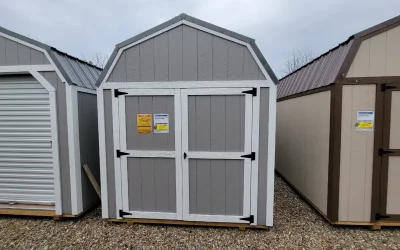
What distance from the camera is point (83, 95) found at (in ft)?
10.7

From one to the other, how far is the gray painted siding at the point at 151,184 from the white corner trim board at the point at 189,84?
3.37 feet

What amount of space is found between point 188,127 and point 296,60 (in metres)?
15.6

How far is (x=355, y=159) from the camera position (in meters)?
2.79

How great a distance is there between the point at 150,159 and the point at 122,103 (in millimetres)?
883

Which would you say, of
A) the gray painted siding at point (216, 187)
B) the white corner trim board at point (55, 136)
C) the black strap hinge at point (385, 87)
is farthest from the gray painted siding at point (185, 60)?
the black strap hinge at point (385, 87)

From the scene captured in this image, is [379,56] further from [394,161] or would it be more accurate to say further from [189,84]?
[189,84]

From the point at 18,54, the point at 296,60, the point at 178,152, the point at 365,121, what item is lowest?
the point at 178,152

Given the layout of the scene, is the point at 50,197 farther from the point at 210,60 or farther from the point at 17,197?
the point at 210,60

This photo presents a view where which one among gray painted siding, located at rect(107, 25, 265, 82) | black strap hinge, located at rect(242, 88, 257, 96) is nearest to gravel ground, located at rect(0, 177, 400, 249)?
black strap hinge, located at rect(242, 88, 257, 96)

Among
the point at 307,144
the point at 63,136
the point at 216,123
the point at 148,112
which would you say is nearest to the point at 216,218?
the point at 216,123

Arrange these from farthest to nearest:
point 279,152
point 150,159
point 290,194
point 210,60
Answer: point 279,152 < point 290,194 < point 150,159 < point 210,60

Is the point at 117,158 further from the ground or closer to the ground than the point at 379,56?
closer to the ground

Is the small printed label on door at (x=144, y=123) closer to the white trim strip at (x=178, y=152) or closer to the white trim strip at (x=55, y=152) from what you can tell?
the white trim strip at (x=178, y=152)

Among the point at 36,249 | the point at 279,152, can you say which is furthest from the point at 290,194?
the point at 36,249
